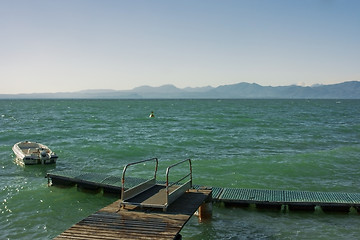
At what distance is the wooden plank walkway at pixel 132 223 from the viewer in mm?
9023

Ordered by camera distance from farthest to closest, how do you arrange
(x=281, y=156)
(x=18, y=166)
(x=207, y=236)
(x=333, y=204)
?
(x=281, y=156)
(x=18, y=166)
(x=333, y=204)
(x=207, y=236)

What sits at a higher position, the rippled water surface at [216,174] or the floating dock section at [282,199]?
the floating dock section at [282,199]

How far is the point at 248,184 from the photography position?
2194 cm

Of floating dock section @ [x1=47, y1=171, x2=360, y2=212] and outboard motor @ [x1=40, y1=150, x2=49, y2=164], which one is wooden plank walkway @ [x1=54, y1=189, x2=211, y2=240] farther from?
outboard motor @ [x1=40, y1=150, x2=49, y2=164]

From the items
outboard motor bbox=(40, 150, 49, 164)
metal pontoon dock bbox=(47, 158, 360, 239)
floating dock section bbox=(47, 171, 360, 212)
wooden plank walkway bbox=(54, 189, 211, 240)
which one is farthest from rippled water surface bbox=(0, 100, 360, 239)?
wooden plank walkway bbox=(54, 189, 211, 240)

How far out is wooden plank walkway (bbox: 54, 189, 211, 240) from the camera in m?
9.02

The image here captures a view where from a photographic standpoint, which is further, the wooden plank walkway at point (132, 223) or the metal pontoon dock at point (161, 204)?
the metal pontoon dock at point (161, 204)

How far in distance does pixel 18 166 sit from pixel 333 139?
120 ft

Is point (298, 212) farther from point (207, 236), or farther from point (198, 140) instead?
point (198, 140)

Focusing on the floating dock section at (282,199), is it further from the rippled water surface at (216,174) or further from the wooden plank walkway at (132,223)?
the wooden plank walkway at (132,223)

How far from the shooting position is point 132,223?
385 inches

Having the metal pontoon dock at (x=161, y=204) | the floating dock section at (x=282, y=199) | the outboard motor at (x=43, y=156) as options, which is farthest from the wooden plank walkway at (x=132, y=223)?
the outboard motor at (x=43, y=156)

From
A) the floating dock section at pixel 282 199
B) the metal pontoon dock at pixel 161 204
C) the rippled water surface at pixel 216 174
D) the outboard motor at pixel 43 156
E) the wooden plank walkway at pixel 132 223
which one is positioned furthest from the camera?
the outboard motor at pixel 43 156

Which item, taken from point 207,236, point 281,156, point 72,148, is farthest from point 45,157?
point 281,156
